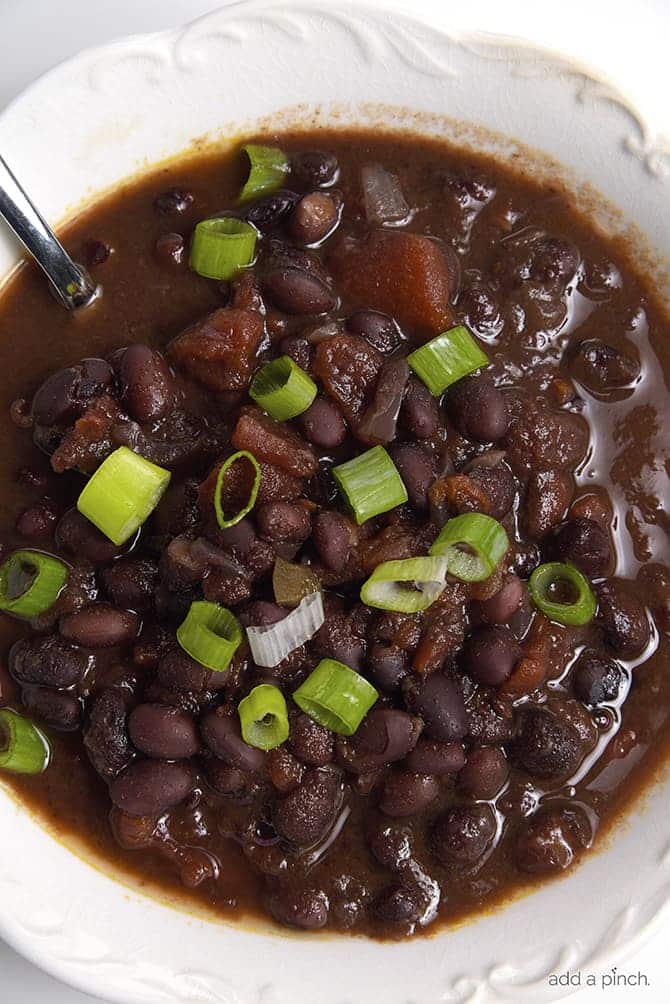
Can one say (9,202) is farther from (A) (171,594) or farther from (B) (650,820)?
(B) (650,820)

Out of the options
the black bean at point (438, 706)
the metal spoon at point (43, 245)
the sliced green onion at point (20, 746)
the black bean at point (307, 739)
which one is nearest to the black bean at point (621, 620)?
the black bean at point (438, 706)

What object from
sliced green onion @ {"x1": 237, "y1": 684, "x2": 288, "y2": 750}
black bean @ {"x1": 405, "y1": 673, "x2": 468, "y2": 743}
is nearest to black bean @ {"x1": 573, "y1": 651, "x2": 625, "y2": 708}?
black bean @ {"x1": 405, "y1": 673, "x2": 468, "y2": 743}

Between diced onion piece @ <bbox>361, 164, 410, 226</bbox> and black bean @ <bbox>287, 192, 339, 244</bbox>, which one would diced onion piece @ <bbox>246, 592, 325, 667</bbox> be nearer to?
black bean @ <bbox>287, 192, 339, 244</bbox>

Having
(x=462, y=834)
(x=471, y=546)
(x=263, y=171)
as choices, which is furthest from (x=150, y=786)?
(x=263, y=171)

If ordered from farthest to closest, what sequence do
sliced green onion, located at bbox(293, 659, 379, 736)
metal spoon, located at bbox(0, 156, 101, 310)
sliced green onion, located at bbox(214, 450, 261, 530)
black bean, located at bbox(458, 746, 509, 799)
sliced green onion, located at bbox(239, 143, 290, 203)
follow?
sliced green onion, located at bbox(239, 143, 290, 203), metal spoon, located at bbox(0, 156, 101, 310), black bean, located at bbox(458, 746, 509, 799), sliced green onion, located at bbox(293, 659, 379, 736), sliced green onion, located at bbox(214, 450, 261, 530)

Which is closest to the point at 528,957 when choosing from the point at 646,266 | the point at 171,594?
the point at 171,594

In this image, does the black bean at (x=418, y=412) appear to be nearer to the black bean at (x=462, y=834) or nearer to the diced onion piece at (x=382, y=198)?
the diced onion piece at (x=382, y=198)

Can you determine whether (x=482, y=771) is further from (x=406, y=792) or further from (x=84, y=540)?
(x=84, y=540)
